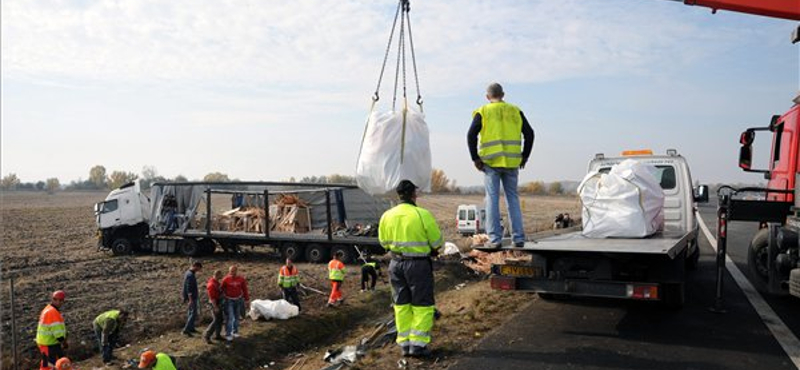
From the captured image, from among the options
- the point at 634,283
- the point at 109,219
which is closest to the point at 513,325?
the point at 634,283

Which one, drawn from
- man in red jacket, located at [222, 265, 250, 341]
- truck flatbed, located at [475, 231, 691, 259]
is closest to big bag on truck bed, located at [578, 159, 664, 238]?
truck flatbed, located at [475, 231, 691, 259]

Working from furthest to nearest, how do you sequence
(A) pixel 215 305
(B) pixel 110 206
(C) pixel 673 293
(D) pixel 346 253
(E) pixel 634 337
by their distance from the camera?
(B) pixel 110 206, (D) pixel 346 253, (A) pixel 215 305, (C) pixel 673 293, (E) pixel 634 337

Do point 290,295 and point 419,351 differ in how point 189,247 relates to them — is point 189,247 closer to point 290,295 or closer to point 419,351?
point 290,295

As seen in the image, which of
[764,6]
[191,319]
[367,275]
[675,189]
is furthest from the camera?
[367,275]

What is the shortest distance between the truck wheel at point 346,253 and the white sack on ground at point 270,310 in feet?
24.4

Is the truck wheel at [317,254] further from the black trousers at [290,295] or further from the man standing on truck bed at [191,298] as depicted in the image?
the man standing on truck bed at [191,298]

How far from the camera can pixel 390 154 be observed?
20.2 ft

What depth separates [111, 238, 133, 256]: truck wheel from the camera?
21.3m

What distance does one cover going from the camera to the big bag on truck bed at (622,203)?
22.1 feet

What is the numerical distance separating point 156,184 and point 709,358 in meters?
20.1

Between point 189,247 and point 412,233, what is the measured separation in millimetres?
17385

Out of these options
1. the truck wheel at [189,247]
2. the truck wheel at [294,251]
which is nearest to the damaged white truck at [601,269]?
the truck wheel at [294,251]

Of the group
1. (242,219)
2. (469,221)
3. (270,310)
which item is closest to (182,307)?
(270,310)

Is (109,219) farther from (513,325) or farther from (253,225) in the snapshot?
(513,325)
